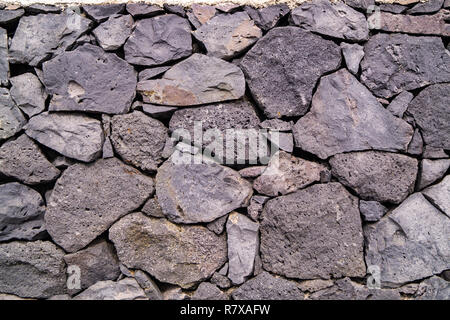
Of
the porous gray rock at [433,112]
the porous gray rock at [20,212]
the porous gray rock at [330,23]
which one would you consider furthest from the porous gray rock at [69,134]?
the porous gray rock at [433,112]

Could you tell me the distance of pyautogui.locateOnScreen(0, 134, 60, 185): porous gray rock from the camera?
2336 mm

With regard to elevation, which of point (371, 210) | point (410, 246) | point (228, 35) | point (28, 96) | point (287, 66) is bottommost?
point (410, 246)

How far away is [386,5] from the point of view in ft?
7.57

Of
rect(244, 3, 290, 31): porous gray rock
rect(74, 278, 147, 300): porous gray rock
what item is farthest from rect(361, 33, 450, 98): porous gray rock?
rect(74, 278, 147, 300): porous gray rock

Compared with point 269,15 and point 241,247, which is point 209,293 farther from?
point 269,15

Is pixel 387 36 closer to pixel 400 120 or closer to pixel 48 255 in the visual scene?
pixel 400 120

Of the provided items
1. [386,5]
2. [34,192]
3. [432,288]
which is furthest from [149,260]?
[386,5]

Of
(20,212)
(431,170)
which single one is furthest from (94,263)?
(431,170)

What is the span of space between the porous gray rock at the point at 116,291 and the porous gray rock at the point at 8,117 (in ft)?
3.74

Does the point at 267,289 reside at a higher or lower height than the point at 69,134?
lower

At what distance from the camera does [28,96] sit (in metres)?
2.35

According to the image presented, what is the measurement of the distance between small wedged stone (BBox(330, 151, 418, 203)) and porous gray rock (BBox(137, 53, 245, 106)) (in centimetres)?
80

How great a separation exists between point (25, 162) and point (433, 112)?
2618 mm

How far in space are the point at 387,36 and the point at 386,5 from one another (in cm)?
20
